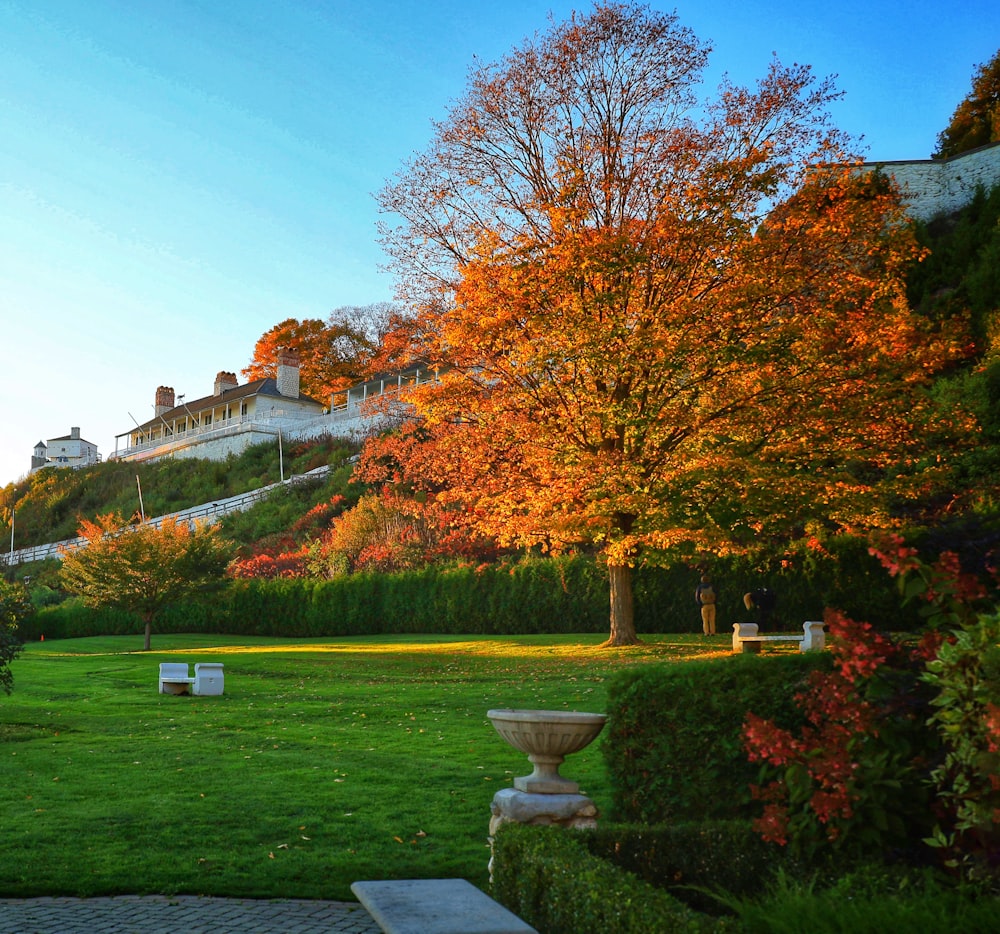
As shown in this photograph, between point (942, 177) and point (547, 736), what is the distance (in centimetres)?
3546

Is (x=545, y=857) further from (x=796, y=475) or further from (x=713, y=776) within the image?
(x=796, y=475)

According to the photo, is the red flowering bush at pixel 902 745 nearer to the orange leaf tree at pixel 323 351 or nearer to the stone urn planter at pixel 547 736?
the stone urn planter at pixel 547 736

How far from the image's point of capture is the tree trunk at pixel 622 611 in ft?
71.5

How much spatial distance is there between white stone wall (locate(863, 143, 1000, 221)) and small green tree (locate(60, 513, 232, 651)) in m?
26.7

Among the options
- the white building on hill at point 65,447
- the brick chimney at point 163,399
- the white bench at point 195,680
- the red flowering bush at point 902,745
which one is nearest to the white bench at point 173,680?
the white bench at point 195,680

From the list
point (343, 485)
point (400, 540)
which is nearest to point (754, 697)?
point (400, 540)

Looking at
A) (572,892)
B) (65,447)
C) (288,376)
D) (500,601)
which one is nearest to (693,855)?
(572,892)

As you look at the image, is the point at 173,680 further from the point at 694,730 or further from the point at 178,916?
the point at 694,730

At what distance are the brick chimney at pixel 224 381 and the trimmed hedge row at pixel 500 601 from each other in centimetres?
4471

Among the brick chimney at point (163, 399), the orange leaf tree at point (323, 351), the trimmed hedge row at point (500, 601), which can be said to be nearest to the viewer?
the trimmed hedge row at point (500, 601)

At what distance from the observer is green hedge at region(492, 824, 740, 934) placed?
375 cm

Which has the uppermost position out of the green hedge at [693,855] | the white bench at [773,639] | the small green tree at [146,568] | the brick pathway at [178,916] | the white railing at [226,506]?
the white railing at [226,506]

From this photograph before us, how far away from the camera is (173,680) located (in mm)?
17094

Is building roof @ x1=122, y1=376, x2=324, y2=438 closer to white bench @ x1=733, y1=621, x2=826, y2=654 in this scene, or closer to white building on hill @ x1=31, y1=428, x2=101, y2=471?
white building on hill @ x1=31, y1=428, x2=101, y2=471
